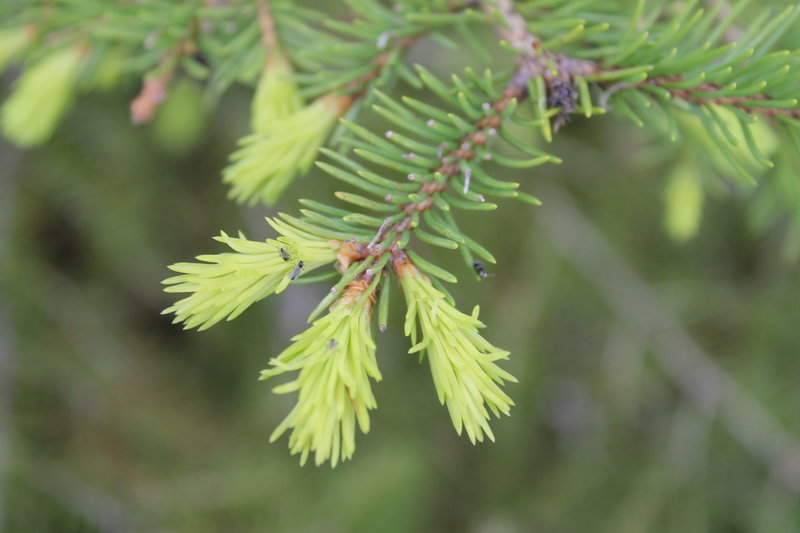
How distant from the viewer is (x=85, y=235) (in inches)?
56.6

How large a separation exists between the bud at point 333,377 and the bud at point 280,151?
241mm

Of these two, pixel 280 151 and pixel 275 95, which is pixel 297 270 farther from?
pixel 275 95

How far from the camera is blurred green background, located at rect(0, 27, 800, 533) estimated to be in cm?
121

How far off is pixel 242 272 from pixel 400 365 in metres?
0.98

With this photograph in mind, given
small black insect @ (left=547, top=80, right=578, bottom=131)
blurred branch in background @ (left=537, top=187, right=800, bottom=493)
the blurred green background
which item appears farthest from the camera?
blurred branch in background @ (left=537, top=187, right=800, bottom=493)

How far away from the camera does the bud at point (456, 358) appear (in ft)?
1.73

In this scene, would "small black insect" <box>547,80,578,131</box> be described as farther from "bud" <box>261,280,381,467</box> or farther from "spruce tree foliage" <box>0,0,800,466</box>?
"bud" <box>261,280,381,467</box>

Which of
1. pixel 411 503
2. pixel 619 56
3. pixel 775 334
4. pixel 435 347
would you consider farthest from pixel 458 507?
pixel 619 56

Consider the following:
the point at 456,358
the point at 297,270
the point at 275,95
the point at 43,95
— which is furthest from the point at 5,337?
the point at 456,358

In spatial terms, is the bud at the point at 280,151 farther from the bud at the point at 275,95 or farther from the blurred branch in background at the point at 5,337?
the blurred branch in background at the point at 5,337

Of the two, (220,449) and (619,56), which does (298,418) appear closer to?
(619,56)

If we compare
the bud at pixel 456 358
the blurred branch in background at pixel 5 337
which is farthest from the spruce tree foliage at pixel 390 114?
the blurred branch in background at pixel 5 337

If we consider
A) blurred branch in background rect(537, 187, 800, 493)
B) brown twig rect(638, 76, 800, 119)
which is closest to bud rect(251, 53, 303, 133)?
brown twig rect(638, 76, 800, 119)

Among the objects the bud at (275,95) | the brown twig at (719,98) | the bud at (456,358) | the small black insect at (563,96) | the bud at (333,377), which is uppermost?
the brown twig at (719,98)
